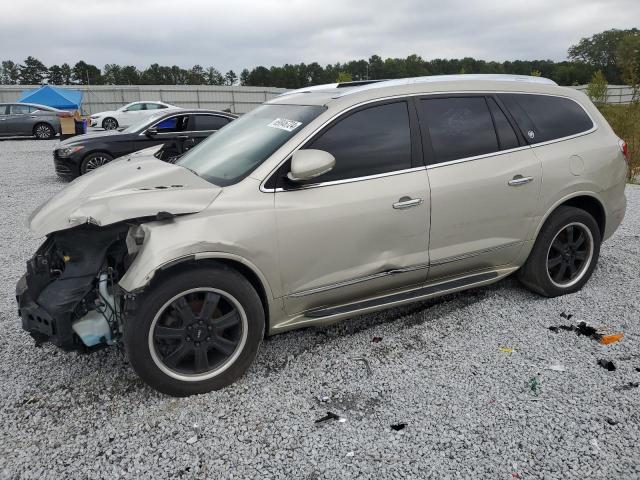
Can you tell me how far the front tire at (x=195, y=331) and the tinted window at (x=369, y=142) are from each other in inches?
36.5

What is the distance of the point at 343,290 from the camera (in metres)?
3.54

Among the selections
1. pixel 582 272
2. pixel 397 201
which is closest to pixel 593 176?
pixel 582 272

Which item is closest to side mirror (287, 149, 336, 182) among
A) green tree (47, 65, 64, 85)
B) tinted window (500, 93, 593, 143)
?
tinted window (500, 93, 593, 143)

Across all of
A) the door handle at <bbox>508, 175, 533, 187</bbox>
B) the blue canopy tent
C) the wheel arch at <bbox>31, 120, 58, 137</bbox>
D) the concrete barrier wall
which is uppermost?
the concrete barrier wall

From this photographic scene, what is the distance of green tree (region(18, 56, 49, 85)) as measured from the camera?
294 ft

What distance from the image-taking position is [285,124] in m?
3.67

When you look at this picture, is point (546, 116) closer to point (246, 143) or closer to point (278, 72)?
point (246, 143)

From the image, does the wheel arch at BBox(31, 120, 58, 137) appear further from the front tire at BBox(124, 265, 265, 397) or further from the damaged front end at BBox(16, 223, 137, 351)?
the front tire at BBox(124, 265, 265, 397)

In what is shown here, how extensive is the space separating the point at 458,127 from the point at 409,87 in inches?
19.1

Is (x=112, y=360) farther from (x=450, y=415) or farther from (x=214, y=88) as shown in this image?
(x=214, y=88)

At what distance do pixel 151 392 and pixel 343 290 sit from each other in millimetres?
1402

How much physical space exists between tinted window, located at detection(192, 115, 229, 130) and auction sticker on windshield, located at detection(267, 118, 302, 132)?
7.55 meters

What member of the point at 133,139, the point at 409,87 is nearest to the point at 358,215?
the point at 409,87

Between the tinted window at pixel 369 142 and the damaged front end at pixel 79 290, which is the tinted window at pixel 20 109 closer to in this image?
the damaged front end at pixel 79 290
